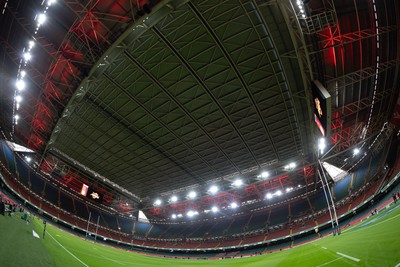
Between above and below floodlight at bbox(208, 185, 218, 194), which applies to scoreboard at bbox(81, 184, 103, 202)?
above

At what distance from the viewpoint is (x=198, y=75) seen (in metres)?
20.8

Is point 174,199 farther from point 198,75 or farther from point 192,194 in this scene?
point 198,75

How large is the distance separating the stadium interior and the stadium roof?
0.13 metres

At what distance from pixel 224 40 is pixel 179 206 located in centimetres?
3996

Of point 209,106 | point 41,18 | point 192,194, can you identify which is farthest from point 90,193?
point 41,18

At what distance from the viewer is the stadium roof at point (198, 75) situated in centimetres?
1617

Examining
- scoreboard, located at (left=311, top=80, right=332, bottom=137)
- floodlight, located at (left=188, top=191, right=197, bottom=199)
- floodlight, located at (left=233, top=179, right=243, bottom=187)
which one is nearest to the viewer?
scoreboard, located at (left=311, top=80, right=332, bottom=137)

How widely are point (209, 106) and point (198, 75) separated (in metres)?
4.29

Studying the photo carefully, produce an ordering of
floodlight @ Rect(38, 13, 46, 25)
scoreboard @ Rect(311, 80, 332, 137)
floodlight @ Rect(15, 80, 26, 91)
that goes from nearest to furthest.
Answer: scoreboard @ Rect(311, 80, 332, 137) < floodlight @ Rect(38, 13, 46, 25) < floodlight @ Rect(15, 80, 26, 91)

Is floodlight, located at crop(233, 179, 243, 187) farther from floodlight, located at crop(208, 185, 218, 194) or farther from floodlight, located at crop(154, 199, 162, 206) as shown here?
floodlight, located at crop(154, 199, 162, 206)

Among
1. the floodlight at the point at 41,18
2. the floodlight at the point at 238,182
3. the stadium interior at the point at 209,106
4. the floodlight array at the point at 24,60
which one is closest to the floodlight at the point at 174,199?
the stadium interior at the point at 209,106

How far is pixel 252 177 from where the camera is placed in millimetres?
35094

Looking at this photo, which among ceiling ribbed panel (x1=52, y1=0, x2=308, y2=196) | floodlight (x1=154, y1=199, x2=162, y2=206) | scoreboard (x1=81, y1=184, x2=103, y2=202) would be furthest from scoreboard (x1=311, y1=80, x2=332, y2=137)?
scoreboard (x1=81, y1=184, x2=103, y2=202)

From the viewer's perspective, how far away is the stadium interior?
54.2ft
